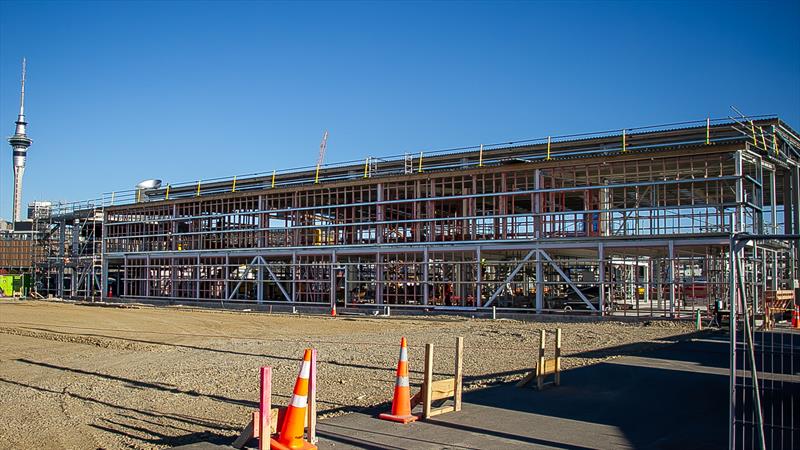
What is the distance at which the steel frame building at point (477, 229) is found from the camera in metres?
30.2

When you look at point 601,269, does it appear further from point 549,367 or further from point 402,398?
point 402,398

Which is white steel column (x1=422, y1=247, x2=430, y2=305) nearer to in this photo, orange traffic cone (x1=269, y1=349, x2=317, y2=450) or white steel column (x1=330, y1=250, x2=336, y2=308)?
white steel column (x1=330, y1=250, x2=336, y2=308)

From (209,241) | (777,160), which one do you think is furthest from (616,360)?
(209,241)

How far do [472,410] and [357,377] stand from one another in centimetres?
429

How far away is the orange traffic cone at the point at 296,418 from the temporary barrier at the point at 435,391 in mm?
2170

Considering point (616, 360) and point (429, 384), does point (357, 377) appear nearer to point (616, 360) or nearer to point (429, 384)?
point (429, 384)

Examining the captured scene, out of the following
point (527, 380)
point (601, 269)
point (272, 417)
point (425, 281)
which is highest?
point (601, 269)

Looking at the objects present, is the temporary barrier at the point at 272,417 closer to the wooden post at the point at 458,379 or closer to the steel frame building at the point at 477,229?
the wooden post at the point at 458,379

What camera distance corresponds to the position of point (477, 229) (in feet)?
120

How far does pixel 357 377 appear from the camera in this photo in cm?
1371

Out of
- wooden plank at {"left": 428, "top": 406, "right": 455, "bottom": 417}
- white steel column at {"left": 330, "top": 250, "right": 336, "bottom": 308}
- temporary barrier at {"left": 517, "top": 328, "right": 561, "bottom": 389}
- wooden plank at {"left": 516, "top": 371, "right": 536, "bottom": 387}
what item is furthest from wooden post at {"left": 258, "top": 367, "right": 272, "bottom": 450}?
white steel column at {"left": 330, "top": 250, "right": 336, "bottom": 308}

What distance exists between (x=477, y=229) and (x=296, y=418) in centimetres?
2969

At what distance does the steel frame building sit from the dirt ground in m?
5.36

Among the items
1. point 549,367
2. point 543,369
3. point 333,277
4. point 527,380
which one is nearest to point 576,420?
point 543,369
